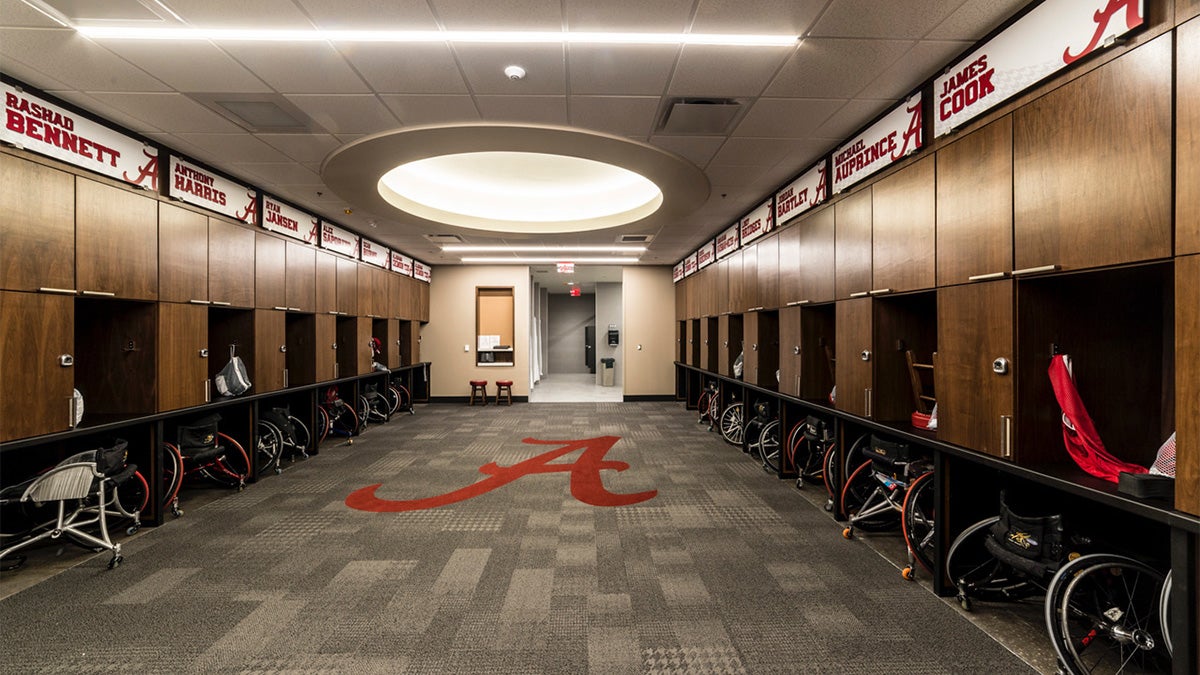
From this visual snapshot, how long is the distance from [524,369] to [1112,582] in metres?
9.46

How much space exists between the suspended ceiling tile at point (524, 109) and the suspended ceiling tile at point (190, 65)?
1391mm

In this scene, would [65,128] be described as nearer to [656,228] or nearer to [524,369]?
[656,228]

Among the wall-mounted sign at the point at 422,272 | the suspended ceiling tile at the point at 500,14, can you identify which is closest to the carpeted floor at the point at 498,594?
the suspended ceiling tile at the point at 500,14

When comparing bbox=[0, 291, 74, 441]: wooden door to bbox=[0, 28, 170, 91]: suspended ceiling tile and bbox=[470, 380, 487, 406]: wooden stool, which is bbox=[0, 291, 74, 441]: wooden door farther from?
bbox=[470, 380, 487, 406]: wooden stool

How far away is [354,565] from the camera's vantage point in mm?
3129

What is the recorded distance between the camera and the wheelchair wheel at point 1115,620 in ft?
6.43

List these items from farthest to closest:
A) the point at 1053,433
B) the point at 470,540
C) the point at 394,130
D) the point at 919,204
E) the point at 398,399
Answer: the point at 398,399 → the point at 394,130 → the point at 470,540 → the point at 919,204 → the point at 1053,433

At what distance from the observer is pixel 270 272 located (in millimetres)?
5320

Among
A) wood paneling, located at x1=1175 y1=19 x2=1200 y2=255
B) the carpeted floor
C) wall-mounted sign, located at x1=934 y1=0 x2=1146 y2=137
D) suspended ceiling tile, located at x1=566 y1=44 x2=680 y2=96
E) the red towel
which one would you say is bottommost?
the carpeted floor

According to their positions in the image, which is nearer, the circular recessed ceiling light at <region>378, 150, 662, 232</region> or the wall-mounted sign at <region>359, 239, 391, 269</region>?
the circular recessed ceiling light at <region>378, 150, 662, 232</region>

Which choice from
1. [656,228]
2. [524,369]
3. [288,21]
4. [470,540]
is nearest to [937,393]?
[470,540]

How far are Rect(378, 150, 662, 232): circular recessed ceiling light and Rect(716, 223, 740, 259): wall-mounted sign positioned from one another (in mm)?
1266

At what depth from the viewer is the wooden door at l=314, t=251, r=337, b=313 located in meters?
6.31

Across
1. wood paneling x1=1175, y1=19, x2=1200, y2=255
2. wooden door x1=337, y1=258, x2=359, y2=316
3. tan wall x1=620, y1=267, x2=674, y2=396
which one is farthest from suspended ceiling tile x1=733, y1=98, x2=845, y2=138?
tan wall x1=620, y1=267, x2=674, y2=396
